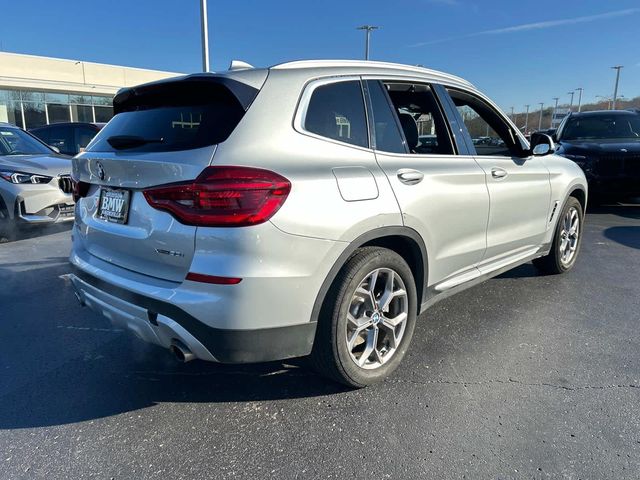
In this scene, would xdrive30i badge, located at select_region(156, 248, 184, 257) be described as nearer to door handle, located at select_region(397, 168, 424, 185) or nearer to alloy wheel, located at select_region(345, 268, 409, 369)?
alloy wheel, located at select_region(345, 268, 409, 369)

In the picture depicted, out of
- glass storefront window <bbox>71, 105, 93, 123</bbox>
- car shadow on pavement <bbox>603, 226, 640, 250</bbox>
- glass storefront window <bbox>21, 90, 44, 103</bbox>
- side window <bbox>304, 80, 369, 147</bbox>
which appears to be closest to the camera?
side window <bbox>304, 80, 369, 147</bbox>

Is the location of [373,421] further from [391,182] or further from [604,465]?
[391,182]

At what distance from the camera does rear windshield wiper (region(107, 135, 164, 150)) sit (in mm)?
2557

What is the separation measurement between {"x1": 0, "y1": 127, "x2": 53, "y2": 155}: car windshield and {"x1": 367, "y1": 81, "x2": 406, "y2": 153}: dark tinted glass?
6.33 m

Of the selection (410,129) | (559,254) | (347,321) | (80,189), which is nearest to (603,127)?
(559,254)

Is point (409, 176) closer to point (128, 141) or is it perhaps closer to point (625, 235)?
point (128, 141)

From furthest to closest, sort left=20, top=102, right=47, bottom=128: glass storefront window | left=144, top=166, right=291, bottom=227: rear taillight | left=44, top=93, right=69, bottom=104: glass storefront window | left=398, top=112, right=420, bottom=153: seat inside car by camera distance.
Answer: left=44, top=93, right=69, bottom=104: glass storefront window, left=20, top=102, right=47, bottom=128: glass storefront window, left=398, top=112, right=420, bottom=153: seat inside car, left=144, top=166, right=291, bottom=227: rear taillight

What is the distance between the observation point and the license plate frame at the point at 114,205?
2484mm

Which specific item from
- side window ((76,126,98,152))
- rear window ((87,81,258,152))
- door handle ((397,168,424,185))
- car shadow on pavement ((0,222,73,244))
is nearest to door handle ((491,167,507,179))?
door handle ((397,168,424,185))

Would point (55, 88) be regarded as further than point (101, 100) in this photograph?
No

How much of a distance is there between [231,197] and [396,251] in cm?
122

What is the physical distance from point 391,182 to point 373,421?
4.25ft

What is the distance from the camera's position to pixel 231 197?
2.12m

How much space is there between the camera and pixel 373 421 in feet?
8.24
